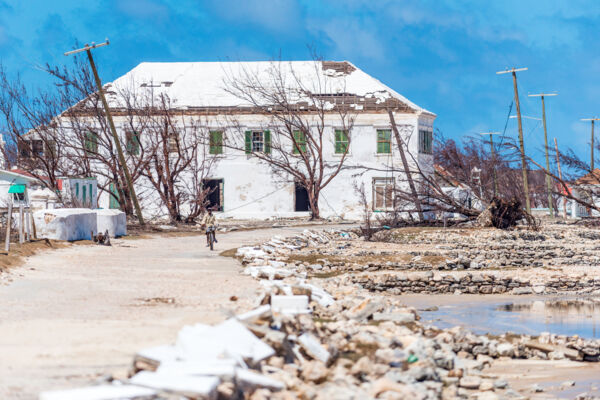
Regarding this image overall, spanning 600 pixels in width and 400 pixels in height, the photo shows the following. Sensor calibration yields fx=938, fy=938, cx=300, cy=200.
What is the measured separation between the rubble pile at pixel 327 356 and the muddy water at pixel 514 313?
155cm

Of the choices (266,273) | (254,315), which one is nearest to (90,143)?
(266,273)

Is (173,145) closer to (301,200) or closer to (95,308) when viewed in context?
(301,200)

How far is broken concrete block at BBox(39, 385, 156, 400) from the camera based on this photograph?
6449mm

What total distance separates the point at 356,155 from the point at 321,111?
11.1ft

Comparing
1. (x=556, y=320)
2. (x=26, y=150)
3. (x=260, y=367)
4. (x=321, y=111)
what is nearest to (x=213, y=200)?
(x=321, y=111)

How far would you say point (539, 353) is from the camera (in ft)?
39.4

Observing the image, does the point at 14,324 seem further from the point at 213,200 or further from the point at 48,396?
the point at 213,200

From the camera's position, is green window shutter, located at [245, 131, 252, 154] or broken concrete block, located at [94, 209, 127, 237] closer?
broken concrete block, located at [94, 209, 127, 237]

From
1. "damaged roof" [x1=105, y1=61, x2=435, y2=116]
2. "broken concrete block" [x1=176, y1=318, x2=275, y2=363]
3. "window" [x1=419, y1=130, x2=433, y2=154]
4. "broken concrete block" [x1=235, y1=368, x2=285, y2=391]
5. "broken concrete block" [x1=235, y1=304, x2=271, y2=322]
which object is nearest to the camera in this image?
"broken concrete block" [x1=235, y1=368, x2=285, y2=391]

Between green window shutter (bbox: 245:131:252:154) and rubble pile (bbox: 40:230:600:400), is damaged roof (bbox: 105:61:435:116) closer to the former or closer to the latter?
green window shutter (bbox: 245:131:252:154)

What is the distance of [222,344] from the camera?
26.0 ft

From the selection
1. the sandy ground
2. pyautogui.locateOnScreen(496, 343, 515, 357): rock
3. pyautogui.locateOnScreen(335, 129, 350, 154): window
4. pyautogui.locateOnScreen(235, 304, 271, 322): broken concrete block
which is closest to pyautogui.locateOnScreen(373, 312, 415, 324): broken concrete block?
pyautogui.locateOnScreen(496, 343, 515, 357): rock

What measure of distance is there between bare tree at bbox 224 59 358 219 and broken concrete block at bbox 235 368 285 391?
4096 centimetres

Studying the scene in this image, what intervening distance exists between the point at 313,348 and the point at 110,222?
2236 cm
